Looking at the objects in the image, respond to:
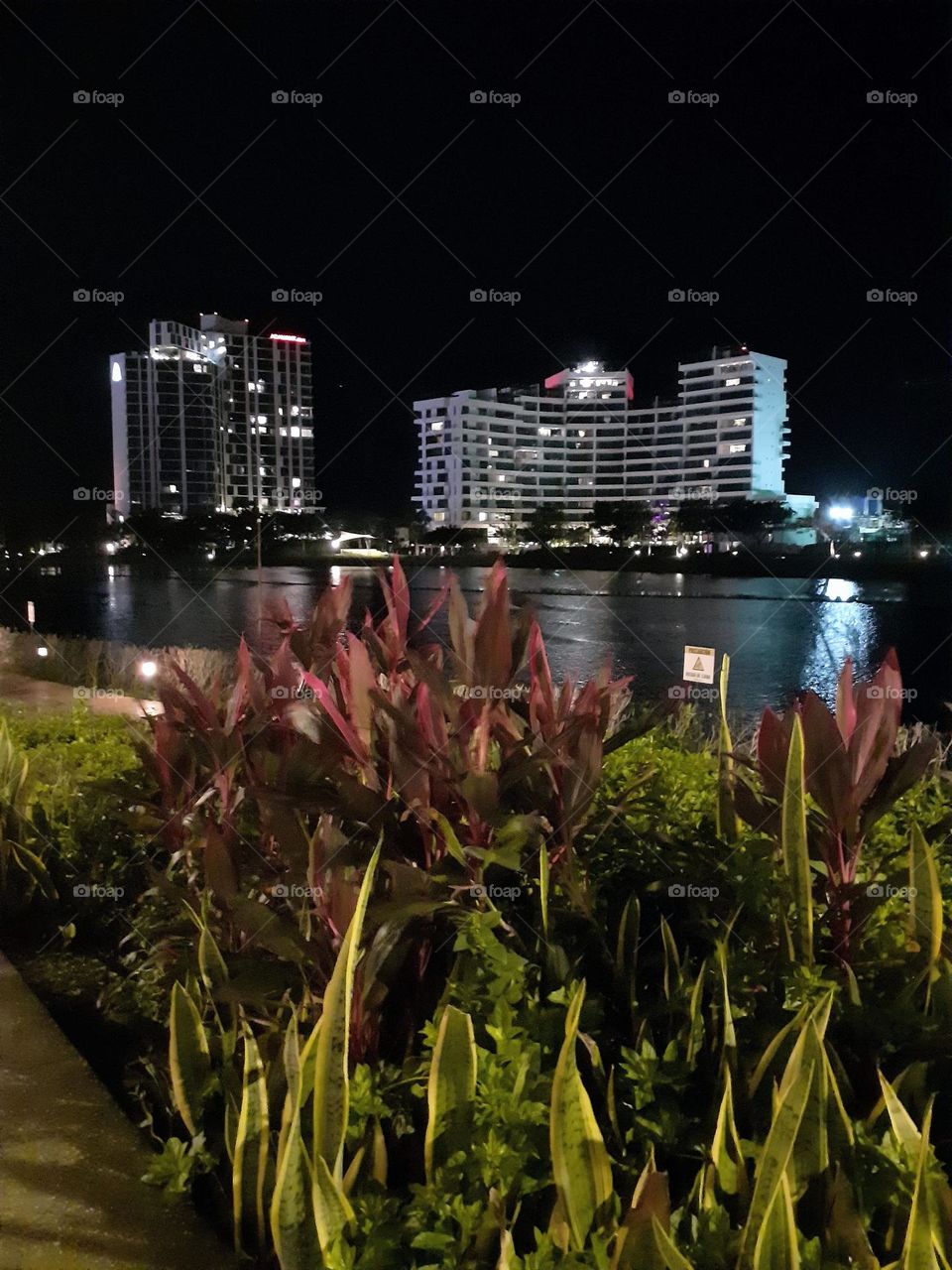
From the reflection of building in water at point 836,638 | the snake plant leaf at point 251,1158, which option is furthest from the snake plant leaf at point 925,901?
the reflection of building in water at point 836,638

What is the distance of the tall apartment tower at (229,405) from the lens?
46.0 meters

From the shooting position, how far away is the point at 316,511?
210ft

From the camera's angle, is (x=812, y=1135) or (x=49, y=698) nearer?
(x=812, y=1135)

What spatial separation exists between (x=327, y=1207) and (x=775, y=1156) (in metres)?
0.59

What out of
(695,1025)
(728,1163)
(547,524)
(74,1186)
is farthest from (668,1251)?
(547,524)

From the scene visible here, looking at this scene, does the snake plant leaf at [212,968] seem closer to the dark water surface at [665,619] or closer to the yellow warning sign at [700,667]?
the dark water surface at [665,619]

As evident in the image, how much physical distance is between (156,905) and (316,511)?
62.8 meters

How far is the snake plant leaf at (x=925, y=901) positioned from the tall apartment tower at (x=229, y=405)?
38.0 m

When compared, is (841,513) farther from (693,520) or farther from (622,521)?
(622,521)

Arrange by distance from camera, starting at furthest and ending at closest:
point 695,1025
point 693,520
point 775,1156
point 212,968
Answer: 1. point 693,520
2. point 212,968
3. point 695,1025
4. point 775,1156

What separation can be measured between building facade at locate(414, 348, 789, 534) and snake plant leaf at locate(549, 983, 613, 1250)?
66551 millimetres

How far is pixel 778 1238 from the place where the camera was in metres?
1.17

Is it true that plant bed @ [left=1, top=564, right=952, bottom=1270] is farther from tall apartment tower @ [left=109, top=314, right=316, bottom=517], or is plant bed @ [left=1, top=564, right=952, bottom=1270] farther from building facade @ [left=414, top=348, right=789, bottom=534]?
building facade @ [left=414, top=348, right=789, bottom=534]

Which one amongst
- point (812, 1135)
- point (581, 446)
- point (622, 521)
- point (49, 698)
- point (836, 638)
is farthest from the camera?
point (581, 446)
